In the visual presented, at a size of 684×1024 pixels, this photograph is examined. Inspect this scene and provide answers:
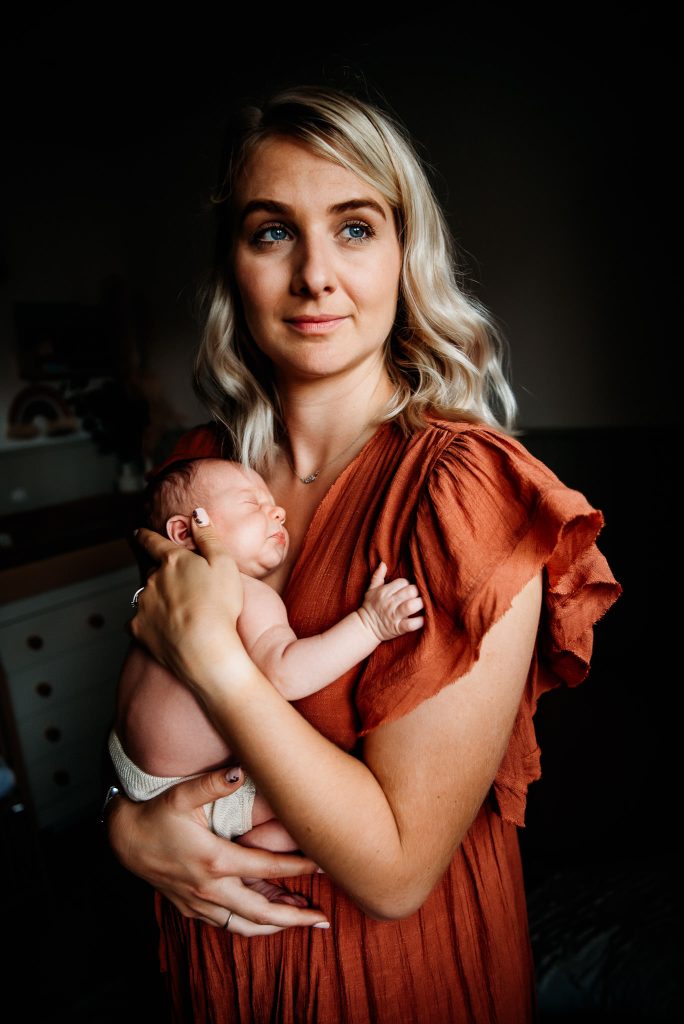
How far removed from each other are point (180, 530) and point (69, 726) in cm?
240

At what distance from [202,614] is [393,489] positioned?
0.30m

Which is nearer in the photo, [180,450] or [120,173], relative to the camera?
[180,450]

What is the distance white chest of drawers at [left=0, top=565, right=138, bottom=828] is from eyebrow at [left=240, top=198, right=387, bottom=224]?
7.52ft

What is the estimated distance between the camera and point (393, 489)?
99 cm

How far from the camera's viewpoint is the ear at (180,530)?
118 cm

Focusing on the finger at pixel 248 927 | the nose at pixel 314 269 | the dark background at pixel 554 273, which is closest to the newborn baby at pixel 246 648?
the finger at pixel 248 927

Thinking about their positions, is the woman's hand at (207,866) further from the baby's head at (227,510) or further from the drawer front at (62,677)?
the drawer front at (62,677)

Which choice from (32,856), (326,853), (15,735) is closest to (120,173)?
(15,735)

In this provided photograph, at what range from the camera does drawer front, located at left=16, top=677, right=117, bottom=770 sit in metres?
3.06

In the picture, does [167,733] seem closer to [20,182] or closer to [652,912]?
[652,912]

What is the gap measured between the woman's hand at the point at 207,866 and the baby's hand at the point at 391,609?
1.00ft

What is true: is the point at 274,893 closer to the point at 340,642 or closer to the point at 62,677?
the point at 340,642

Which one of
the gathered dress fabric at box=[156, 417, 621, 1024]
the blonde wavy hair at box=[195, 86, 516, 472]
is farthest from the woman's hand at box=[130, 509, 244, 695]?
the blonde wavy hair at box=[195, 86, 516, 472]

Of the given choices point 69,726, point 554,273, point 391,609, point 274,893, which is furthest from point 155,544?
point 69,726
